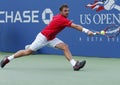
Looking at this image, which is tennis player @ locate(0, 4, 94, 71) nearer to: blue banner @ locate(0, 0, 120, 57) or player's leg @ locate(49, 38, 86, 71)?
player's leg @ locate(49, 38, 86, 71)

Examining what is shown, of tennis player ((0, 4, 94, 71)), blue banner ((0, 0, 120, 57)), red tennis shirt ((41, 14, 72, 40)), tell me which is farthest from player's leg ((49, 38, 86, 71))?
blue banner ((0, 0, 120, 57))

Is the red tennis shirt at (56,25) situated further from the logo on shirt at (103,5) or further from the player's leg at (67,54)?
the logo on shirt at (103,5)

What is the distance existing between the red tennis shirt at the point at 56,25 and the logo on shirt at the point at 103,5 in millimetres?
2747

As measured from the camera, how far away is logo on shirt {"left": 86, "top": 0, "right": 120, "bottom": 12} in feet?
35.3

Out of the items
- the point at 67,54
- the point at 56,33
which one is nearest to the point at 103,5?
the point at 56,33

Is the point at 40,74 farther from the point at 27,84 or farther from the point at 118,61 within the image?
the point at 118,61

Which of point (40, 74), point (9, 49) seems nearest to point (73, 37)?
point (9, 49)

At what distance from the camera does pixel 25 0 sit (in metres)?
12.5

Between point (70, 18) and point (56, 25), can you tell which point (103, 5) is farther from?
point (56, 25)

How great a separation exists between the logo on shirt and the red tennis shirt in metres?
2.75

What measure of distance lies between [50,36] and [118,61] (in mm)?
2254

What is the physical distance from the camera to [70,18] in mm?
11547

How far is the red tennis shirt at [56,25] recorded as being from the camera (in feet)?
26.7

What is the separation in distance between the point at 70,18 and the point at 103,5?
41.0 inches
